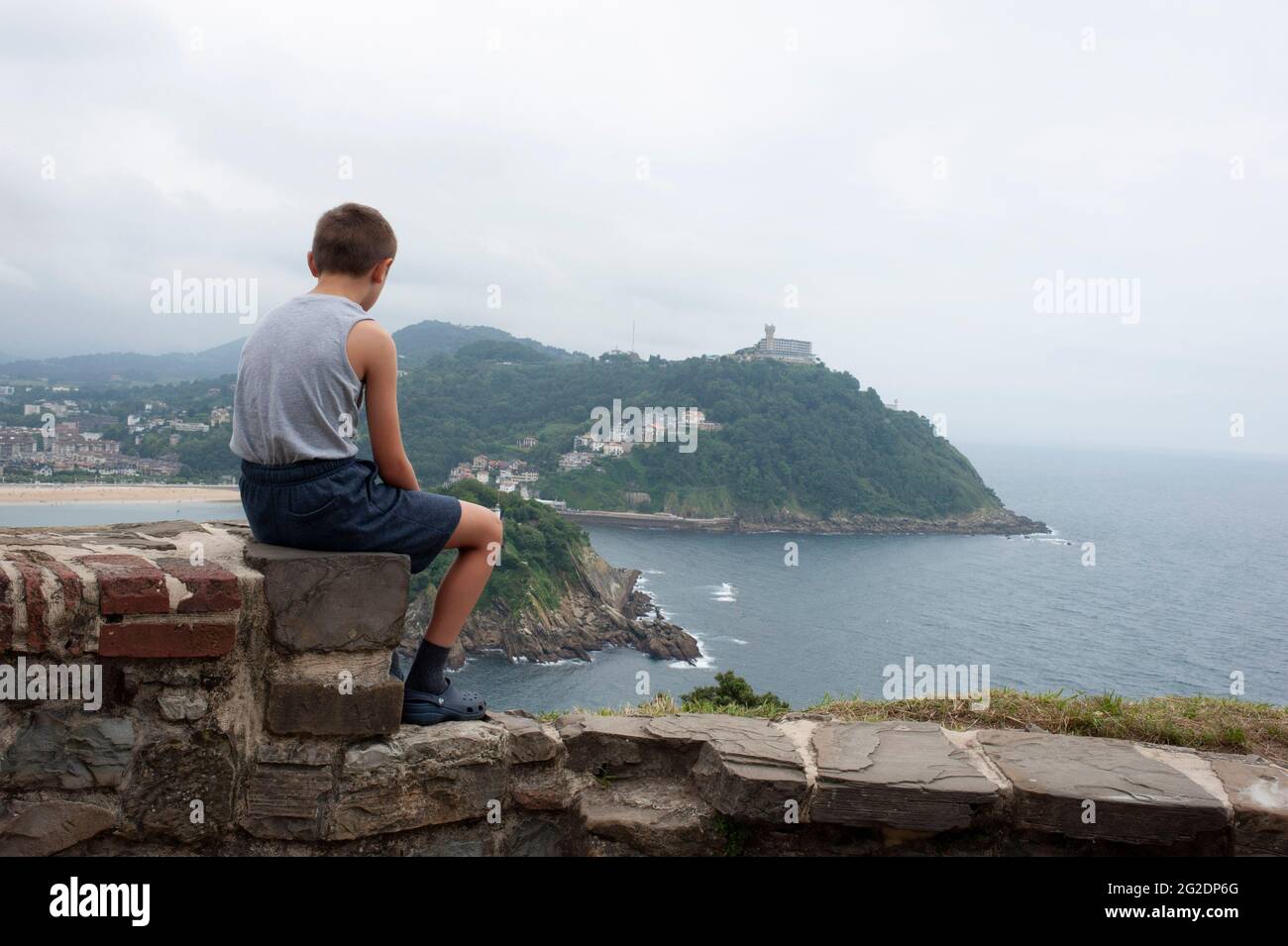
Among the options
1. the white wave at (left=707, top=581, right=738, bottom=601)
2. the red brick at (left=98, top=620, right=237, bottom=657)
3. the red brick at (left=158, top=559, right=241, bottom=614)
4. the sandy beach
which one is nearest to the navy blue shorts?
the red brick at (left=158, top=559, right=241, bottom=614)

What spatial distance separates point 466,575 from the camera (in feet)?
9.44

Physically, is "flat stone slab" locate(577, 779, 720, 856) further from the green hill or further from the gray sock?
the green hill

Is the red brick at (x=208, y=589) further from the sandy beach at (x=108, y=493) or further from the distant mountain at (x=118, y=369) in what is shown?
the distant mountain at (x=118, y=369)

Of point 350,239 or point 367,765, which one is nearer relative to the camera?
point 367,765

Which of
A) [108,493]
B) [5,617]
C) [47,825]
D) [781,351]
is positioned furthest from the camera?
[781,351]

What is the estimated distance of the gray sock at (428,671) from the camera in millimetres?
2822

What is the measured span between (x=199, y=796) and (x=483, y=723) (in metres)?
0.79

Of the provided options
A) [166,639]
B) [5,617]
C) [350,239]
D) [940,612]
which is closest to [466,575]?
[166,639]

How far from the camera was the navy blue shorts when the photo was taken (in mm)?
2619

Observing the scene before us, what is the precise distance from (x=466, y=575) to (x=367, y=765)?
615 mm

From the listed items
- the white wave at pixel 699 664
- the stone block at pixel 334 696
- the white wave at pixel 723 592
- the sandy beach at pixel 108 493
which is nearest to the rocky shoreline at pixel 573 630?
the white wave at pixel 699 664

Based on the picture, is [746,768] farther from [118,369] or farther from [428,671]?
[118,369]

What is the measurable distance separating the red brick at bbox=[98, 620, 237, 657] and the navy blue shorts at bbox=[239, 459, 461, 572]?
344mm

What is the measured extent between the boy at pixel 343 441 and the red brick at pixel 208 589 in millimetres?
254
